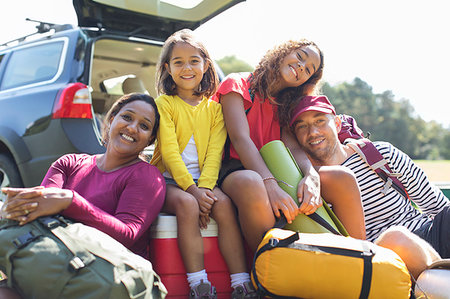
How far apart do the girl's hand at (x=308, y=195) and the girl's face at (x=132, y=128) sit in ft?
2.58

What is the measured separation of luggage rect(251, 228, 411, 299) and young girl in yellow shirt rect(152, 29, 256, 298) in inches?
8.5

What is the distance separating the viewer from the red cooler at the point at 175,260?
170 cm

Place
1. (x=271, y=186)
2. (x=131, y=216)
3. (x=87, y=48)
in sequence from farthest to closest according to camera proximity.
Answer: (x=87, y=48), (x=271, y=186), (x=131, y=216)

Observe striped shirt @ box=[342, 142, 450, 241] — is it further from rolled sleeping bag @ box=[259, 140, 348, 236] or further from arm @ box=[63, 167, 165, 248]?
arm @ box=[63, 167, 165, 248]

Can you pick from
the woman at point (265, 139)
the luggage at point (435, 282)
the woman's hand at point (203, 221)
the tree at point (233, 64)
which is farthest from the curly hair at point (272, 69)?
the tree at point (233, 64)

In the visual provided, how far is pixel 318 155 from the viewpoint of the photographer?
2.13 metres

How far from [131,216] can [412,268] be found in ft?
4.06

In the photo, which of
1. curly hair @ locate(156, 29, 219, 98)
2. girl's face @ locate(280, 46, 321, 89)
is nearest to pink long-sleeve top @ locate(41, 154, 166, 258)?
curly hair @ locate(156, 29, 219, 98)

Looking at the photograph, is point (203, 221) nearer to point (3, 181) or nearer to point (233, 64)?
point (3, 181)

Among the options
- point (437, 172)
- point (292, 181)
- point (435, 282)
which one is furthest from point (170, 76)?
point (437, 172)

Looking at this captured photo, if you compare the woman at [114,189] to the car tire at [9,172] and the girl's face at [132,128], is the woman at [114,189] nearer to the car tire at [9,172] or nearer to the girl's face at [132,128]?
the girl's face at [132,128]

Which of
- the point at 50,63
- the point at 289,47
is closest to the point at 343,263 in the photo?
the point at 289,47

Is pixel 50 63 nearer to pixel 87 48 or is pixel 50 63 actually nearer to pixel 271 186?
pixel 87 48

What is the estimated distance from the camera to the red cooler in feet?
5.58
